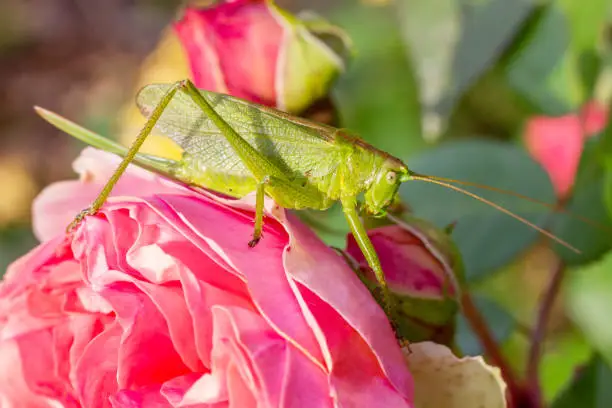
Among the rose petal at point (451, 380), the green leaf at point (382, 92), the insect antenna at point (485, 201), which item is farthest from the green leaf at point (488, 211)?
the green leaf at point (382, 92)

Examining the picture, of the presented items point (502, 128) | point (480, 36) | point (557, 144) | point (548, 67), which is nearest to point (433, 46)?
point (480, 36)

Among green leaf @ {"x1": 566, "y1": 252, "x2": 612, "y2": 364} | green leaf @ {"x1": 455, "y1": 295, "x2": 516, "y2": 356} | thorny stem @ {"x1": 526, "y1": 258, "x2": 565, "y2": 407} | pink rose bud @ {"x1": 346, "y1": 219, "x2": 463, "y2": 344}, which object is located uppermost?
pink rose bud @ {"x1": 346, "y1": 219, "x2": 463, "y2": 344}

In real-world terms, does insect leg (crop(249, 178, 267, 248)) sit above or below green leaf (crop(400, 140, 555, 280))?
above

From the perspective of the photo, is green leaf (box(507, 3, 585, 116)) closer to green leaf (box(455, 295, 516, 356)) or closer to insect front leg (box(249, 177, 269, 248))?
green leaf (box(455, 295, 516, 356))

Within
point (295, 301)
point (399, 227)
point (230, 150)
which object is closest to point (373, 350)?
point (295, 301)

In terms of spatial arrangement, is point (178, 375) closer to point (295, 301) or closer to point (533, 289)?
point (295, 301)

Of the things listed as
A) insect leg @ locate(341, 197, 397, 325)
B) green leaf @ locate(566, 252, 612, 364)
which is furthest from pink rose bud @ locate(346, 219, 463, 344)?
green leaf @ locate(566, 252, 612, 364)

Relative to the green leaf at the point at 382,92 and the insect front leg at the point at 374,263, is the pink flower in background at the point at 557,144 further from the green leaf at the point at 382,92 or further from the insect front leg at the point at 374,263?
the insect front leg at the point at 374,263
